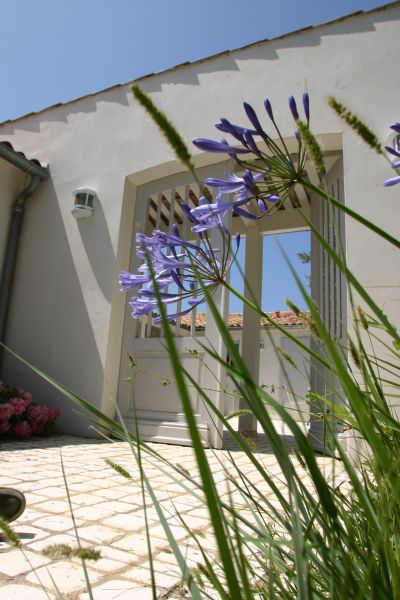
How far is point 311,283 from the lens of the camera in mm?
4766

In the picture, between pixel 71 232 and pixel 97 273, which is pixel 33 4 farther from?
pixel 97 273

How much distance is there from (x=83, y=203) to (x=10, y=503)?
3.96 meters

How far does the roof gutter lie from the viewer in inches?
196

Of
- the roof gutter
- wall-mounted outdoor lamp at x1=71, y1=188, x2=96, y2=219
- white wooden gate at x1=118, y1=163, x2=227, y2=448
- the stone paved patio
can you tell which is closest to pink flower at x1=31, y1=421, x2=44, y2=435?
white wooden gate at x1=118, y1=163, x2=227, y2=448

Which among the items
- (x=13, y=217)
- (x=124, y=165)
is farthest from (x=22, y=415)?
(x=124, y=165)

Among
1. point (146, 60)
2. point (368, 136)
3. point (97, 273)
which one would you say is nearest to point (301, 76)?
point (146, 60)

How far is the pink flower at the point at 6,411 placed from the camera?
392cm

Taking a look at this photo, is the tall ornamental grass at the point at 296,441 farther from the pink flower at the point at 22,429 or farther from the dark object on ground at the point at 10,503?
the pink flower at the point at 22,429

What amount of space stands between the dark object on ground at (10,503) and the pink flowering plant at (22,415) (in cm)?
274

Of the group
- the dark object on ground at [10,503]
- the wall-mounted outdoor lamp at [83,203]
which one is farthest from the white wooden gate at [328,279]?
the dark object on ground at [10,503]

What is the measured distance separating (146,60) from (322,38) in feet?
6.30

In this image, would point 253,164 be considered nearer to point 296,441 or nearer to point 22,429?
point 296,441

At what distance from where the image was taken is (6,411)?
393cm

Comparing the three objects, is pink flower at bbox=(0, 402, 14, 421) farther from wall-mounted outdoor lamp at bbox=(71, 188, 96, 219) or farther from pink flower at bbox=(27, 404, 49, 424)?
wall-mounted outdoor lamp at bbox=(71, 188, 96, 219)
